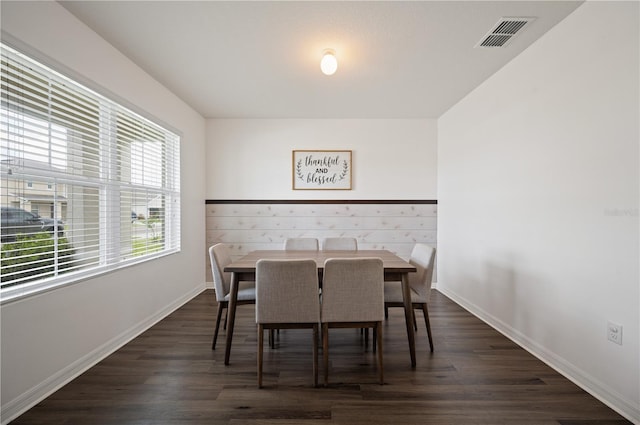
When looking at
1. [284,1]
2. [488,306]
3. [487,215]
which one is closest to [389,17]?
[284,1]

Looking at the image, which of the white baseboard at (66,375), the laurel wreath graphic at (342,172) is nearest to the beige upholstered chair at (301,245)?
the laurel wreath graphic at (342,172)

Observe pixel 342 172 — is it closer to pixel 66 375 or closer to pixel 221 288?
pixel 221 288

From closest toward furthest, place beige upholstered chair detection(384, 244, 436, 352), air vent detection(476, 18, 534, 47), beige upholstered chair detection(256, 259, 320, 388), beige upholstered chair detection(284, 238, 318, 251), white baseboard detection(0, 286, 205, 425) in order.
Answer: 1. white baseboard detection(0, 286, 205, 425)
2. beige upholstered chair detection(256, 259, 320, 388)
3. air vent detection(476, 18, 534, 47)
4. beige upholstered chair detection(384, 244, 436, 352)
5. beige upholstered chair detection(284, 238, 318, 251)

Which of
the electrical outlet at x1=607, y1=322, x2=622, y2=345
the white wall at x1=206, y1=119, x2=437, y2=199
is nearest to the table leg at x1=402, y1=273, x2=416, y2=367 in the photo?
the electrical outlet at x1=607, y1=322, x2=622, y2=345

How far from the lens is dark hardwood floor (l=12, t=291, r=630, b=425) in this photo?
1.63 meters

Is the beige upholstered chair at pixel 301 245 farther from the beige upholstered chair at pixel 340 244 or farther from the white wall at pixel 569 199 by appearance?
the white wall at pixel 569 199

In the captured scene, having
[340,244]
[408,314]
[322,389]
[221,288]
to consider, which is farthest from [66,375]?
[340,244]

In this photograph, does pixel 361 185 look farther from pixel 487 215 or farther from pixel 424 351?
pixel 424 351

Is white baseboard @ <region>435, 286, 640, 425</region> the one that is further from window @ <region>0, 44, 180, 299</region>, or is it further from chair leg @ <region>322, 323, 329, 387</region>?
window @ <region>0, 44, 180, 299</region>

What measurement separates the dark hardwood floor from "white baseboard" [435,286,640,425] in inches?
2.3

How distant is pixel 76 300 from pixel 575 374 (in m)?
3.28

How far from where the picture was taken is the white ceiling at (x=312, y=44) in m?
1.94

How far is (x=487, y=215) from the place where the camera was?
9.80 feet

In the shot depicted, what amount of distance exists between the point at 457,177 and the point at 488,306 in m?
1.51
